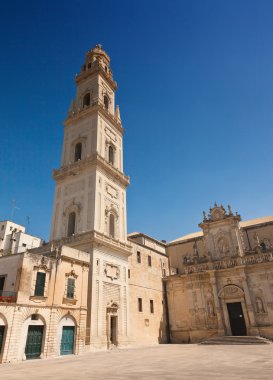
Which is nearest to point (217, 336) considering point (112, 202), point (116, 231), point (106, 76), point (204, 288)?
point (204, 288)

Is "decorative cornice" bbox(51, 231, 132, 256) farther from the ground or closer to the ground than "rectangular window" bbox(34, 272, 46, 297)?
farther from the ground

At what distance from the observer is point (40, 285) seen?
18250mm

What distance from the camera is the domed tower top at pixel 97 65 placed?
37.9 metres

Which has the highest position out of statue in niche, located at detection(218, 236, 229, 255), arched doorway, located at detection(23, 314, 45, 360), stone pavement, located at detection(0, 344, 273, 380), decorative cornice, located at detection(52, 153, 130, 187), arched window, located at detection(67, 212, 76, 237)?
decorative cornice, located at detection(52, 153, 130, 187)

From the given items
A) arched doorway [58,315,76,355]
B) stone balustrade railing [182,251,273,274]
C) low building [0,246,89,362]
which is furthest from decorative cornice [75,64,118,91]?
arched doorway [58,315,76,355]

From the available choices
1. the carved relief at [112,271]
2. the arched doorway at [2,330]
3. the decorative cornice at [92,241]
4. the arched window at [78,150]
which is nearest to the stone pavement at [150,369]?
the arched doorway at [2,330]

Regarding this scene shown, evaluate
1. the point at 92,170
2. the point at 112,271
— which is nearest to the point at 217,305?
the point at 112,271

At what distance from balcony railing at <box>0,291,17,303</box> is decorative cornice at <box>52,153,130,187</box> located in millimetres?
14796

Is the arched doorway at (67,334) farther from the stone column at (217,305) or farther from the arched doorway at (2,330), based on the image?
the stone column at (217,305)

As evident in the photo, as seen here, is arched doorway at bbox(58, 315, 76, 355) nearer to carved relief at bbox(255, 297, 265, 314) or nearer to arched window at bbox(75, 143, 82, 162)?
arched window at bbox(75, 143, 82, 162)

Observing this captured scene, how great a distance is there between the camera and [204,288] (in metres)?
31.8

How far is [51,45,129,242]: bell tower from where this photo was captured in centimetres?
2744

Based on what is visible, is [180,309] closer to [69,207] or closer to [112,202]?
[112,202]

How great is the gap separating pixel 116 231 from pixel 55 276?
10.0m
